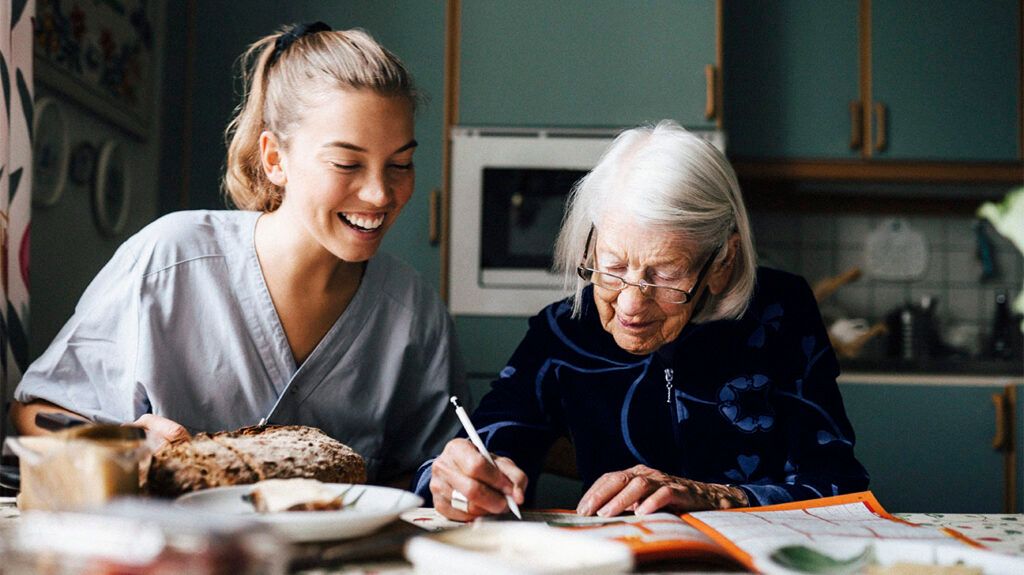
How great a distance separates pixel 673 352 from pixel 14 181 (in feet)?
3.86

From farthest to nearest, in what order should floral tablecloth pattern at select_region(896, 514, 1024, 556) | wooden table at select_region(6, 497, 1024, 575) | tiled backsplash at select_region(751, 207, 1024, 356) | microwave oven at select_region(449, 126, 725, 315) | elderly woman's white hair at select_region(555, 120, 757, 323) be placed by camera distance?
tiled backsplash at select_region(751, 207, 1024, 356) < microwave oven at select_region(449, 126, 725, 315) < elderly woman's white hair at select_region(555, 120, 757, 323) < floral tablecloth pattern at select_region(896, 514, 1024, 556) < wooden table at select_region(6, 497, 1024, 575)

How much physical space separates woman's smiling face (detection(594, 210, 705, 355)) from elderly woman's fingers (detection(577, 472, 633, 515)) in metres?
0.28

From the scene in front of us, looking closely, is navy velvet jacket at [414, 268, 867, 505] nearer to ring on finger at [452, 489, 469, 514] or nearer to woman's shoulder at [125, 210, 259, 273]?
ring on finger at [452, 489, 469, 514]

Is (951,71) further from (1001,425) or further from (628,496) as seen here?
(628,496)

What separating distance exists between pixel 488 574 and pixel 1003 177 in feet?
9.13

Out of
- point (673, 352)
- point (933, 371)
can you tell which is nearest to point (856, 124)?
point (933, 371)

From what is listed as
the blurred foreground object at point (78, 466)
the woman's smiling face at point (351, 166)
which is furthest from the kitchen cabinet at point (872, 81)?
the blurred foreground object at point (78, 466)

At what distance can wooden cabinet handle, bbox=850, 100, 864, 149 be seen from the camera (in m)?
2.75

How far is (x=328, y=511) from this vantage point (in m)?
0.75

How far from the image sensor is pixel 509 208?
2.57 m

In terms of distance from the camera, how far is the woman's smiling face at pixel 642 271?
1176mm

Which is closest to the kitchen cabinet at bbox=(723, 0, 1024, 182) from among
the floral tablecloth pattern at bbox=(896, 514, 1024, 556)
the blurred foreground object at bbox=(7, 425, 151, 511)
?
the floral tablecloth pattern at bbox=(896, 514, 1024, 556)

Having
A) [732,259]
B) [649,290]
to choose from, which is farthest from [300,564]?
[732,259]

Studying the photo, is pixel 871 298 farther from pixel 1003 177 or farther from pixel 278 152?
pixel 278 152
